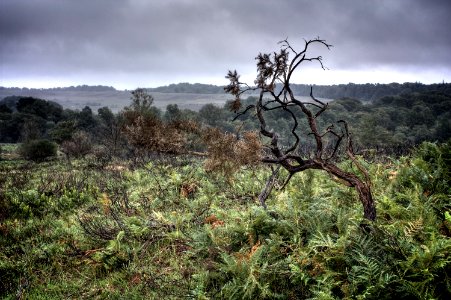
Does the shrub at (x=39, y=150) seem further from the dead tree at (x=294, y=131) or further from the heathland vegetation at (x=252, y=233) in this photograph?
the dead tree at (x=294, y=131)

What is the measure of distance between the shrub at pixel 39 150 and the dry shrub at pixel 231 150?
3284 cm

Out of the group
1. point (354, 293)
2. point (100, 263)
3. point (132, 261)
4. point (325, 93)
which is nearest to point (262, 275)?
point (354, 293)

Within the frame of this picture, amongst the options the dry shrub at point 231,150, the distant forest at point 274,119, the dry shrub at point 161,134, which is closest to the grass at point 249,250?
the dry shrub at point 231,150

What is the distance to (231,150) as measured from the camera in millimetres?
4328

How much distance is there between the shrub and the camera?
103 ft

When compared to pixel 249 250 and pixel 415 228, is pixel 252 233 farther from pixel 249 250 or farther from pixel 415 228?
pixel 415 228

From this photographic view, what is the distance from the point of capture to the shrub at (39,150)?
103ft

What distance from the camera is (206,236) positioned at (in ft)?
18.7

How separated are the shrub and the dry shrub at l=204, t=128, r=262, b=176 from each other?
32.8 metres

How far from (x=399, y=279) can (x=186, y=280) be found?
3152mm

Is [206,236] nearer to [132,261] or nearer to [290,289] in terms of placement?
[132,261]

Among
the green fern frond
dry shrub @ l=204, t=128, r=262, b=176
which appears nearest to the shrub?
dry shrub @ l=204, t=128, r=262, b=176

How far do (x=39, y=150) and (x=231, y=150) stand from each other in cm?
3371

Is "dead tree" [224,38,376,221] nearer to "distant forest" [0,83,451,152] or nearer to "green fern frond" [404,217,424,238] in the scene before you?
"green fern frond" [404,217,424,238]
